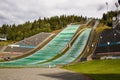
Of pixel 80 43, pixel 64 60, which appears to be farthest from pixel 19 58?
pixel 80 43

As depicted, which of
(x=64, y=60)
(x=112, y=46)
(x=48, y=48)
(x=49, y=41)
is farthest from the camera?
(x=49, y=41)

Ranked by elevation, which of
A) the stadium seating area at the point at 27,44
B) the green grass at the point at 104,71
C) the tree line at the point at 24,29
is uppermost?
the tree line at the point at 24,29

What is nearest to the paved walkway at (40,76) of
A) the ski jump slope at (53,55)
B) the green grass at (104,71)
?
the green grass at (104,71)

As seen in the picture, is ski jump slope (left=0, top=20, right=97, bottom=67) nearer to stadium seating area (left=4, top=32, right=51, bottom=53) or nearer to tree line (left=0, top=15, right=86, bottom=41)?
stadium seating area (left=4, top=32, right=51, bottom=53)

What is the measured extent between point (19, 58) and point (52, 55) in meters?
10.0

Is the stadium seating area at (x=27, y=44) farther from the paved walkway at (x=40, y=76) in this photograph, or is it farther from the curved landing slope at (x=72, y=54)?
the paved walkway at (x=40, y=76)

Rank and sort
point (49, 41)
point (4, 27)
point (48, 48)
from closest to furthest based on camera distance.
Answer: point (48, 48)
point (49, 41)
point (4, 27)

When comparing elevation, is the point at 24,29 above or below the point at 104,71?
above

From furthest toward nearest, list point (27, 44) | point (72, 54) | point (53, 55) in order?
point (27, 44)
point (53, 55)
point (72, 54)

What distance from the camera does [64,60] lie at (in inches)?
2835

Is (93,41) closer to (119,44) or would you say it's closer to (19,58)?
(119,44)

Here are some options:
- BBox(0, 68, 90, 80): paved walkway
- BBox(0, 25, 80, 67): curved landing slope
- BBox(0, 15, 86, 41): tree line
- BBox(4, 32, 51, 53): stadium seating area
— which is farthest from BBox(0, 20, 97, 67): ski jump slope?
BBox(0, 15, 86, 41): tree line

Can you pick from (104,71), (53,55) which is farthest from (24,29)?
(104,71)

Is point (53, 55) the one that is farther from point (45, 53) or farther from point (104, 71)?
point (104, 71)
